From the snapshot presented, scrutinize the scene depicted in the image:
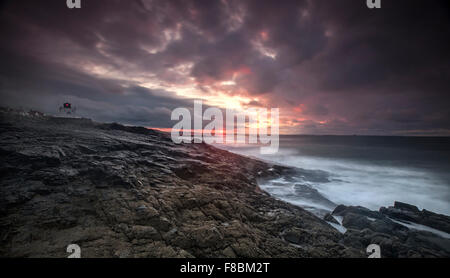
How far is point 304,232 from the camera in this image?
18.2ft

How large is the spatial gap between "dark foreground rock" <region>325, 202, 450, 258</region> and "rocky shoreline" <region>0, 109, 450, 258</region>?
4 centimetres

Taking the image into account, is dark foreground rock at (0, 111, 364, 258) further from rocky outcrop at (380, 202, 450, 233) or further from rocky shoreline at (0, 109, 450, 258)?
rocky outcrop at (380, 202, 450, 233)

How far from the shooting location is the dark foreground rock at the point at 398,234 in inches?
213

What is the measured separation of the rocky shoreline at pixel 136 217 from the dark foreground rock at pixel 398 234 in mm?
39

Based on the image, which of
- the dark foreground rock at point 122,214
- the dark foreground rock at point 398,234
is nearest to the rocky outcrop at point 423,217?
the dark foreground rock at point 398,234

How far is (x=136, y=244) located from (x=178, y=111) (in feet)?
29.5

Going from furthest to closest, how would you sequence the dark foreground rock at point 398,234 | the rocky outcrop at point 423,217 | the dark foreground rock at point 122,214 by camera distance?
the rocky outcrop at point 423,217, the dark foreground rock at point 398,234, the dark foreground rock at point 122,214

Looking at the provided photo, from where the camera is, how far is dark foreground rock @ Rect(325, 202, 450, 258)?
5398 millimetres

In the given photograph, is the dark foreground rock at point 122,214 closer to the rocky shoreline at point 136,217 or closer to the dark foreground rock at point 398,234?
the rocky shoreline at point 136,217

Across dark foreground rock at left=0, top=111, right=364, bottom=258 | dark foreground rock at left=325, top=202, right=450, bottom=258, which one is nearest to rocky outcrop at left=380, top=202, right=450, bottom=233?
dark foreground rock at left=325, top=202, right=450, bottom=258

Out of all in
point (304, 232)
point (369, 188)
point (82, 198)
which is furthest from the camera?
point (369, 188)
